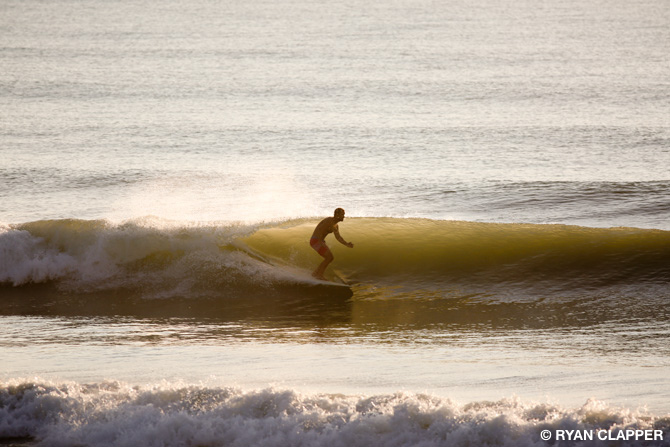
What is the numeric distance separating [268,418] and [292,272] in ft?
23.7

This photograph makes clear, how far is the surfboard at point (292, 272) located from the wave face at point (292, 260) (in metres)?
0.04

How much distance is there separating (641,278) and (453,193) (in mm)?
9780

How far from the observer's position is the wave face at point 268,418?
8.15m

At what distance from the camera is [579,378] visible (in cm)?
966

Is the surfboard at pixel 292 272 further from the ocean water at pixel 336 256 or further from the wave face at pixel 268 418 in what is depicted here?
the wave face at pixel 268 418

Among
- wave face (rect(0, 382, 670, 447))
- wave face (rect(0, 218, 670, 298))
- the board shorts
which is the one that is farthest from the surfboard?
wave face (rect(0, 382, 670, 447))

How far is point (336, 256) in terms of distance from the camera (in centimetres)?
1717

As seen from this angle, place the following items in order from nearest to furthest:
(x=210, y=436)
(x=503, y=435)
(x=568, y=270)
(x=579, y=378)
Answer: (x=503, y=435), (x=210, y=436), (x=579, y=378), (x=568, y=270)

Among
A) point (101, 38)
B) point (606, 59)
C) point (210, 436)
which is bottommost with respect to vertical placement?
point (210, 436)

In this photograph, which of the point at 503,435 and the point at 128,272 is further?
the point at 128,272

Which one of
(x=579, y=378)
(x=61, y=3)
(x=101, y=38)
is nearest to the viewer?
(x=579, y=378)

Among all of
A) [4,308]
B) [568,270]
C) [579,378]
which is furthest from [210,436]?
[568,270]

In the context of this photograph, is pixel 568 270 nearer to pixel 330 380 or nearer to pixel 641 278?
pixel 641 278

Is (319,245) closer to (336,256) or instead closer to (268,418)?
(336,256)
